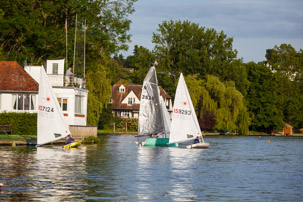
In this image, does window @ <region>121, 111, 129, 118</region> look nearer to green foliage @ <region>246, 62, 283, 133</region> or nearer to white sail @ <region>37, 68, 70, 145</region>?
green foliage @ <region>246, 62, 283, 133</region>

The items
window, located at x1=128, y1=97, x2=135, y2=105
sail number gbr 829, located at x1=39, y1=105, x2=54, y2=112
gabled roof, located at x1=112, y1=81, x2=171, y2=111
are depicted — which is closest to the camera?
sail number gbr 829, located at x1=39, y1=105, x2=54, y2=112

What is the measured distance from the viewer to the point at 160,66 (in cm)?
13562

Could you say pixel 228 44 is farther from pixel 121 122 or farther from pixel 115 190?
pixel 115 190

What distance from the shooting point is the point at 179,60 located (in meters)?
134

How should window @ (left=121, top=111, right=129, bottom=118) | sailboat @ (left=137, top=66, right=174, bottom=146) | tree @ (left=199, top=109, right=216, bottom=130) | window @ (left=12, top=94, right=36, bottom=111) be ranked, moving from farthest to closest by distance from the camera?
window @ (left=121, top=111, right=129, bottom=118) < tree @ (left=199, top=109, right=216, bottom=130) < window @ (left=12, top=94, right=36, bottom=111) < sailboat @ (left=137, top=66, right=174, bottom=146)

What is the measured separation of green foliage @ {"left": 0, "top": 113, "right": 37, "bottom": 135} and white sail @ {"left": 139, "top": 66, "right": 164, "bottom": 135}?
9790 millimetres

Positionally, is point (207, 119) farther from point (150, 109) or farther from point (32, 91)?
point (32, 91)

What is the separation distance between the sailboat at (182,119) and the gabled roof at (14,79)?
47.9 feet

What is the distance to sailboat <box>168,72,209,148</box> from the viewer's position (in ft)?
166

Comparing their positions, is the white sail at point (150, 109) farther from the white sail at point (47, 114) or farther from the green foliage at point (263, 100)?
the green foliage at point (263, 100)

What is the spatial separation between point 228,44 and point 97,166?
10219cm

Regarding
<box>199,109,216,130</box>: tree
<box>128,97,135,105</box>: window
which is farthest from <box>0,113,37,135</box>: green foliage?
<box>128,97,135,105</box>: window

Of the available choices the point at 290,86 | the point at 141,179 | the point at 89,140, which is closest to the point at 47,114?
the point at 89,140

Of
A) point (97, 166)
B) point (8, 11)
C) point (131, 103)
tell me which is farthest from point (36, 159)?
point (131, 103)
